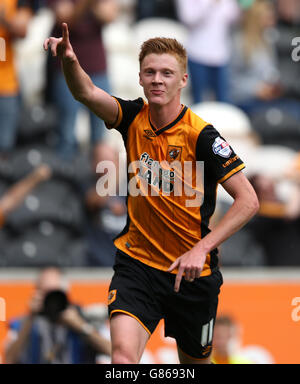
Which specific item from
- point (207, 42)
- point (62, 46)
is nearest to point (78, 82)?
point (62, 46)

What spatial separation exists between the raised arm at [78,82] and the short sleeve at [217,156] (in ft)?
1.77

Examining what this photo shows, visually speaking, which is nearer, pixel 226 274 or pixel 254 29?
pixel 226 274

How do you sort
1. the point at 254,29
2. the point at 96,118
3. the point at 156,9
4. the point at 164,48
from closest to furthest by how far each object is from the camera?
the point at 164,48 < the point at 96,118 < the point at 156,9 < the point at 254,29

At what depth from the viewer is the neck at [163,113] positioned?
475cm

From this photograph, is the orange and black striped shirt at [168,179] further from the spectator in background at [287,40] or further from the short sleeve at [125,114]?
the spectator in background at [287,40]

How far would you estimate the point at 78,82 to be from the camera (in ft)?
14.9

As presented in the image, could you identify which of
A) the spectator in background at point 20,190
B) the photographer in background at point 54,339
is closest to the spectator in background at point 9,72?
the spectator in background at point 20,190

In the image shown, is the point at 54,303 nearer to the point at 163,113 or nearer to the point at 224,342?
the point at 224,342

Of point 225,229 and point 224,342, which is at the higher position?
point 225,229

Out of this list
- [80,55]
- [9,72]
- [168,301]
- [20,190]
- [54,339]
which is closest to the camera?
[168,301]

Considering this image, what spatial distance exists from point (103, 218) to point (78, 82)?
175 inches

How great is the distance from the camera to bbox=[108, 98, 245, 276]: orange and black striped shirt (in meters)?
4.70

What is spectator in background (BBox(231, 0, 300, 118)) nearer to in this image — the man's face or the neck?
the neck
